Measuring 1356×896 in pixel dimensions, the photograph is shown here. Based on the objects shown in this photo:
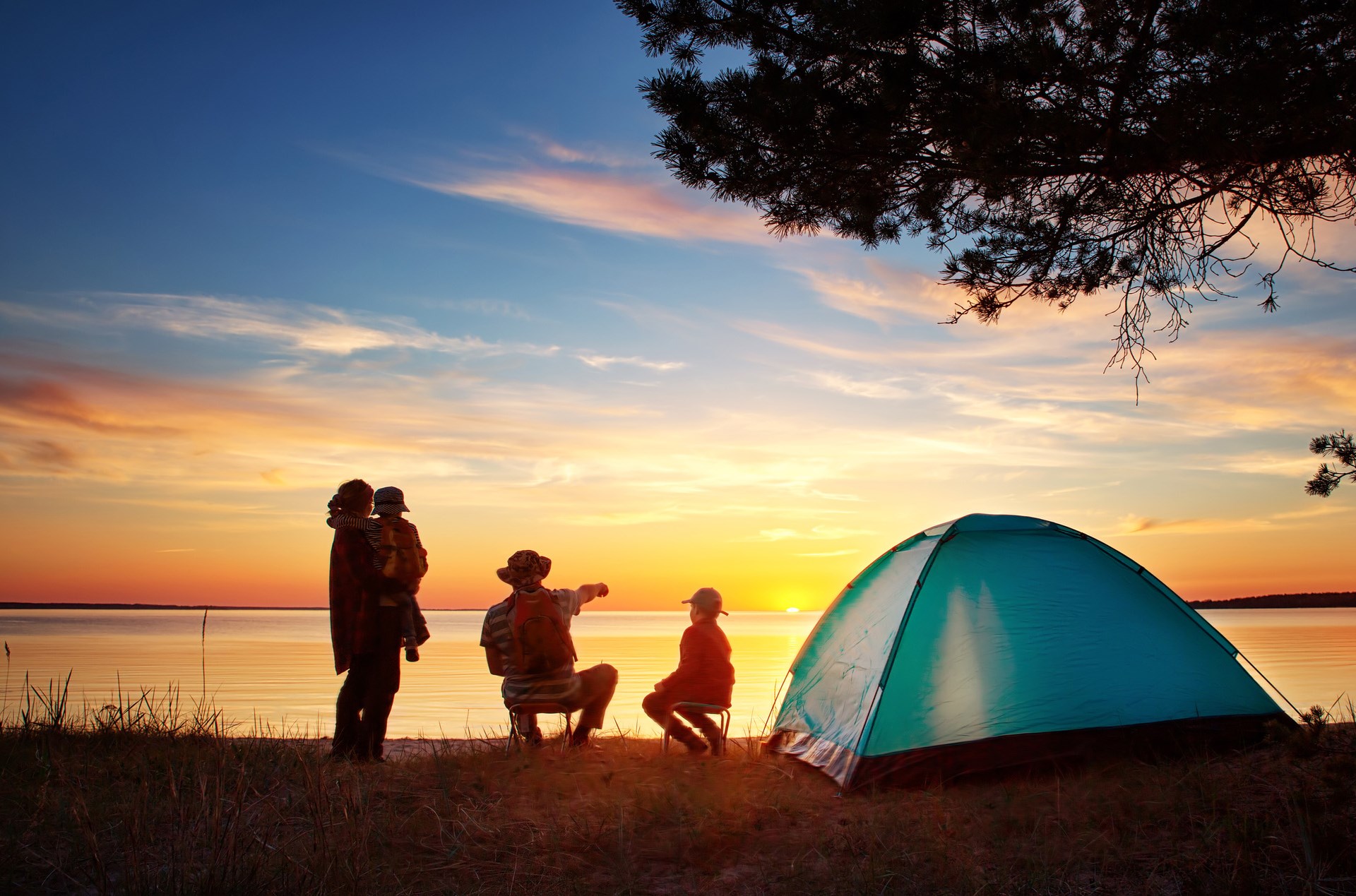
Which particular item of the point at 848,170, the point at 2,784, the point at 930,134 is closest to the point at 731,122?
the point at 848,170

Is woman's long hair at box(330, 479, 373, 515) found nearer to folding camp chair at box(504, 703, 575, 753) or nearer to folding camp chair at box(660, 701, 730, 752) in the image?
folding camp chair at box(504, 703, 575, 753)

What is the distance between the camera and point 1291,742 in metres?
6.18

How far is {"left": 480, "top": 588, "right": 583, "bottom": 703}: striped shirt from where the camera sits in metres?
7.38

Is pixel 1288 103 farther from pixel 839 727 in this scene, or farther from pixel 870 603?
pixel 839 727

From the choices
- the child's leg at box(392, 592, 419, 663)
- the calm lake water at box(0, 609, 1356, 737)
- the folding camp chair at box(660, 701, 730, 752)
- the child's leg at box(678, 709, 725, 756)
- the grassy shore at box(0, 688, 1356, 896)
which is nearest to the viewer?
the grassy shore at box(0, 688, 1356, 896)

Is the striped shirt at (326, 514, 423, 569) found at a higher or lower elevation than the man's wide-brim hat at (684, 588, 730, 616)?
higher

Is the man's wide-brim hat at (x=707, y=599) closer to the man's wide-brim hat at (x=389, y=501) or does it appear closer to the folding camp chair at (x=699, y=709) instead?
the folding camp chair at (x=699, y=709)

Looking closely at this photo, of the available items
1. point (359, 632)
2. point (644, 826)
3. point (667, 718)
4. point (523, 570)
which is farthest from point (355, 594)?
point (644, 826)

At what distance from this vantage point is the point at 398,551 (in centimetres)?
713

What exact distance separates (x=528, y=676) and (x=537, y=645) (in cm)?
31

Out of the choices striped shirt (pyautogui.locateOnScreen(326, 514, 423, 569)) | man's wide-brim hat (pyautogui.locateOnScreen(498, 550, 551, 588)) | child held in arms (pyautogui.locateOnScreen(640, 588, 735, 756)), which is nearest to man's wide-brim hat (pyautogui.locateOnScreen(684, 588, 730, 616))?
child held in arms (pyautogui.locateOnScreen(640, 588, 735, 756))

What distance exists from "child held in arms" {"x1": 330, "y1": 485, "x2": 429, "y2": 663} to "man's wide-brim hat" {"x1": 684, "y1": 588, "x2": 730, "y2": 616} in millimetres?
2277

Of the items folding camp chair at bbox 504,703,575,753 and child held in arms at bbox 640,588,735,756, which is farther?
child held in arms at bbox 640,588,735,756

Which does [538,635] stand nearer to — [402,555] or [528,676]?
[528,676]
